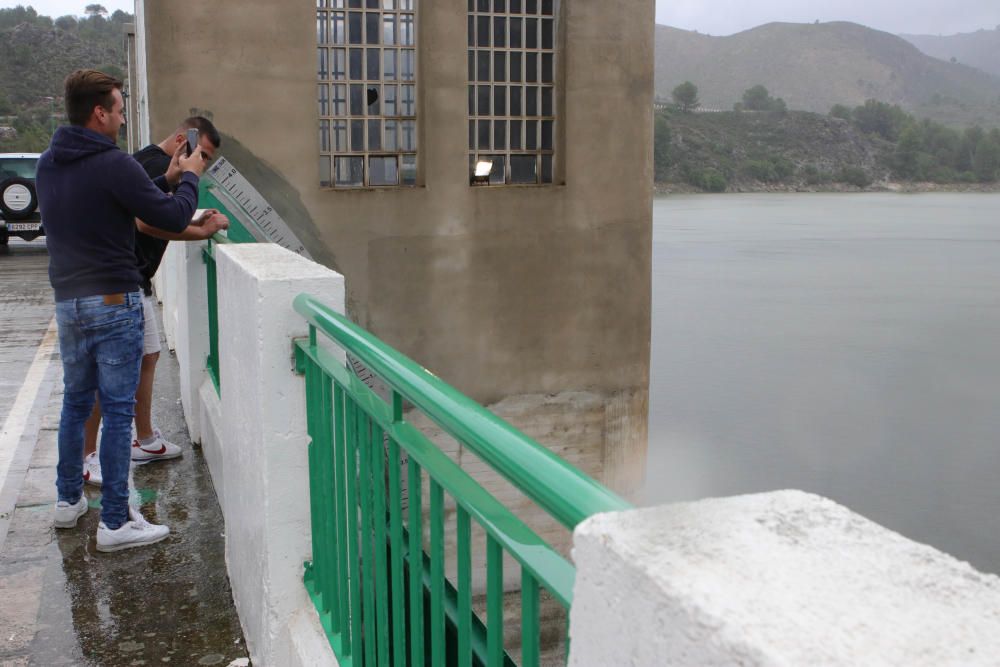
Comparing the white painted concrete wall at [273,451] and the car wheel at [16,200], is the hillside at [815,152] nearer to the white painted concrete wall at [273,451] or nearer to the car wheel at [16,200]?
the car wheel at [16,200]

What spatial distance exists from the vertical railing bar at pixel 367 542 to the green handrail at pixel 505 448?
0.84 ft

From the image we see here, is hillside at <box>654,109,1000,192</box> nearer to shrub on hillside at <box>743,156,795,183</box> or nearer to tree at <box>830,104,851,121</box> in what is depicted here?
shrub on hillside at <box>743,156,795,183</box>

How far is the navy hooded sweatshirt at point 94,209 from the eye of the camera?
3.66 metres

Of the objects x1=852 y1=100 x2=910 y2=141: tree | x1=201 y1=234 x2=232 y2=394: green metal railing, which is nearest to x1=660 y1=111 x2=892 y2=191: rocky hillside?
x1=852 y1=100 x2=910 y2=141: tree

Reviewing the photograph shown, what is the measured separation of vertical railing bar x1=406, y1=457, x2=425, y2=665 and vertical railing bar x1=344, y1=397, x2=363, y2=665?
46 cm

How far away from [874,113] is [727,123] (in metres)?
14.6

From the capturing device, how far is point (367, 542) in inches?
94.6

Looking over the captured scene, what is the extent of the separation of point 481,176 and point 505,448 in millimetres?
10302

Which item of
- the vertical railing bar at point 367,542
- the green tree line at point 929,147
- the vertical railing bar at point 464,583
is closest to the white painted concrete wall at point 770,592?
the vertical railing bar at point 464,583

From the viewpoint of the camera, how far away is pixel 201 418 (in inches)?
217

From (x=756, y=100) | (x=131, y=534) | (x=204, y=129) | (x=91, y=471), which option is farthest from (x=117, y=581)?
(x=756, y=100)

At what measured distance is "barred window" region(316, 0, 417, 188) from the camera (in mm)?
10797

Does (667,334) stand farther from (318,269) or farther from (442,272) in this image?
(318,269)

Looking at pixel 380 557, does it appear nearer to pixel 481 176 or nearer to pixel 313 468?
pixel 313 468
